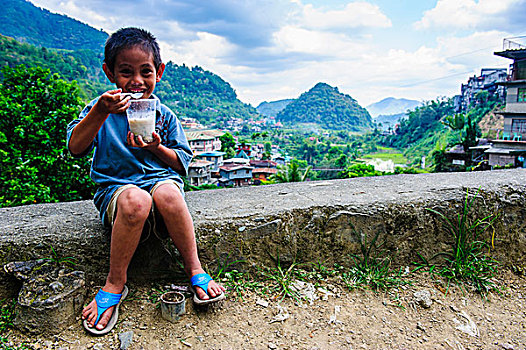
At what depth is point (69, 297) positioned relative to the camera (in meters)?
1.39

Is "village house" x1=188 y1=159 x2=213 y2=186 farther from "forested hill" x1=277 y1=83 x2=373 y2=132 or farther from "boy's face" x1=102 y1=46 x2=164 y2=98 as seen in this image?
"forested hill" x1=277 y1=83 x2=373 y2=132

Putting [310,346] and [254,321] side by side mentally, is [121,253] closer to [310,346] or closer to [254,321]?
[254,321]

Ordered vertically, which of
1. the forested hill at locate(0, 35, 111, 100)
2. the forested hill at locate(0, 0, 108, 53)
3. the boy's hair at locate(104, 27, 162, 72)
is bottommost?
the boy's hair at locate(104, 27, 162, 72)

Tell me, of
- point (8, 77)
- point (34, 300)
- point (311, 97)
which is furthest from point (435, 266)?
point (311, 97)

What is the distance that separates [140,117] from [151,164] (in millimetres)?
325

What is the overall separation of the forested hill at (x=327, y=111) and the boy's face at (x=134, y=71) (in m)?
87.6

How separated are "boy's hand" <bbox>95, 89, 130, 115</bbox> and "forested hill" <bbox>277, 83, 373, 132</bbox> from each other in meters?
87.8

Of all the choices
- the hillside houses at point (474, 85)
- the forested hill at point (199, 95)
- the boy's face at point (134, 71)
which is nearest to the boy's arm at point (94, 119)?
the boy's face at point (134, 71)

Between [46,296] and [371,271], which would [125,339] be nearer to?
[46,296]

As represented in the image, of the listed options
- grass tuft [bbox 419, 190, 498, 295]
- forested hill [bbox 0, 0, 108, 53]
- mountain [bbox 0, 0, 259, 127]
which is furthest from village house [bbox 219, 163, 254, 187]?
forested hill [bbox 0, 0, 108, 53]

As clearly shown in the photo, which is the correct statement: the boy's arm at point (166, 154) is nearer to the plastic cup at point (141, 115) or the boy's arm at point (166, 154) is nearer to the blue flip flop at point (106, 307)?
the plastic cup at point (141, 115)

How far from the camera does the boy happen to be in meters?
1.39

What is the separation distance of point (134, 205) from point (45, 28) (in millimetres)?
98190

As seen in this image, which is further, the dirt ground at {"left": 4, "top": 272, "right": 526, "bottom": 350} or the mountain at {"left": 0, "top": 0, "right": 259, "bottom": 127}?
the mountain at {"left": 0, "top": 0, "right": 259, "bottom": 127}
